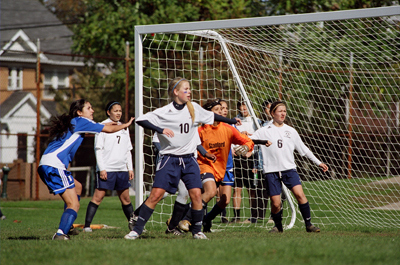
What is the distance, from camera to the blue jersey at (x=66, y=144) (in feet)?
20.2

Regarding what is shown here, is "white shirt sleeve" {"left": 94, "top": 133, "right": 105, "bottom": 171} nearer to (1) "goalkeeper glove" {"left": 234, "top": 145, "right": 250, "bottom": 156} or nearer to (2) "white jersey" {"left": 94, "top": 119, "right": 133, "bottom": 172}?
(2) "white jersey" {"left": 94, "top": 119, "right": 133, "bottom": 172}

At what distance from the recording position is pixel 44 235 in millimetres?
6891

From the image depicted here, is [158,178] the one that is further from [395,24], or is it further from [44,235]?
[395,24]

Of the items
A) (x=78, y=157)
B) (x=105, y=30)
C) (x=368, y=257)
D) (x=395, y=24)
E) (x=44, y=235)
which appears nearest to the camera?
(x=368, y=257)

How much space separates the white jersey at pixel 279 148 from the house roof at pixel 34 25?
1044 inches

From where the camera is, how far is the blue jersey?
20.2 feet

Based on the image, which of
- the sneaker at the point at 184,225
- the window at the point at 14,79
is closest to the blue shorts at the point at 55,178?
the sneaker at the point at 184,225

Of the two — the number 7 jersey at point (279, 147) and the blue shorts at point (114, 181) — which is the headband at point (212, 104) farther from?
the blue shorts at point (114, 181)

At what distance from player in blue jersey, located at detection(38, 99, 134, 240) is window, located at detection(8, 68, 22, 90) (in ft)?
80.5

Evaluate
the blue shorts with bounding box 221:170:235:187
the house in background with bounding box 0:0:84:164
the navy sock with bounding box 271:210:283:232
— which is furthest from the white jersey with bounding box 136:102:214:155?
the house in background with bounding box 0:0:84:164

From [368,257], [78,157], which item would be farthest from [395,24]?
[78,157]

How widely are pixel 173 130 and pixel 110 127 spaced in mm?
783

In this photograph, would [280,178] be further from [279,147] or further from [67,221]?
[67,221]

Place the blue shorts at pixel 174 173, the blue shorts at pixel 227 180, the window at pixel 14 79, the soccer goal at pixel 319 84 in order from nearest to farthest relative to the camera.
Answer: the blue shorts at pixel 174 173
the blue shorts at pixel 227 180
the soccer goal at pixel 319 84
the window at pixel 14 79
